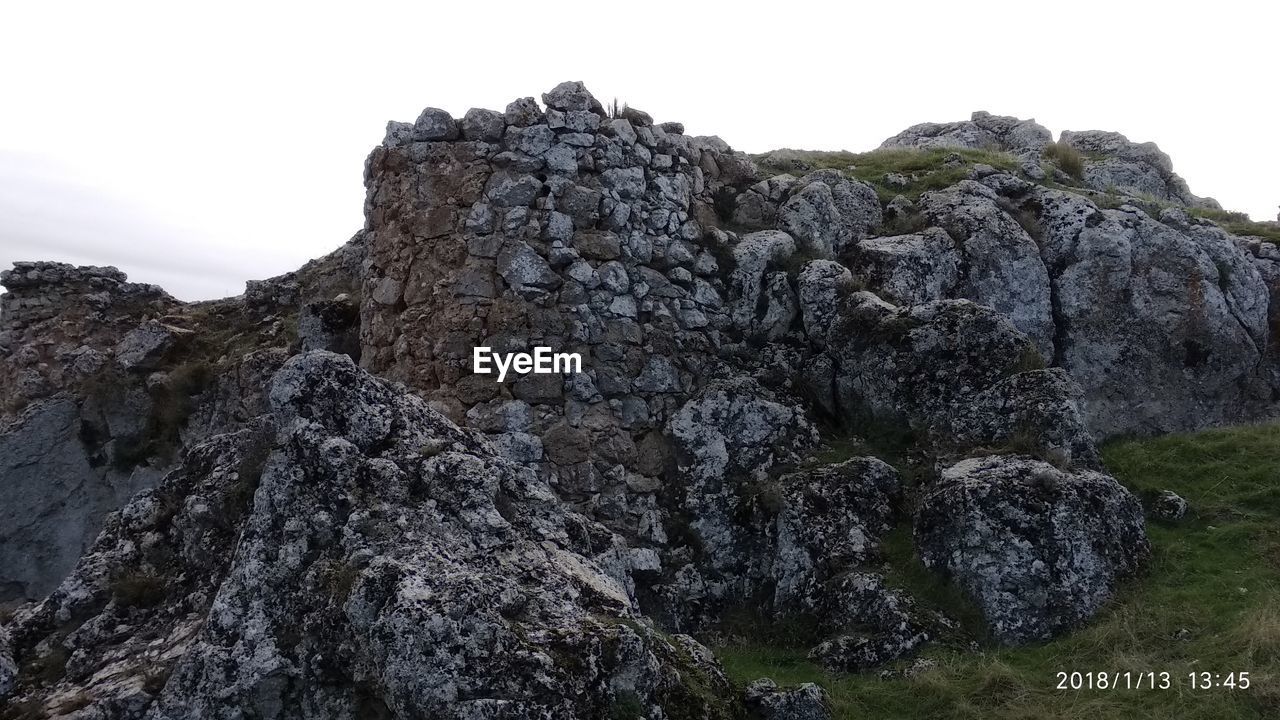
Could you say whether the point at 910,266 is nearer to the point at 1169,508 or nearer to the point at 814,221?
the point at 814,221

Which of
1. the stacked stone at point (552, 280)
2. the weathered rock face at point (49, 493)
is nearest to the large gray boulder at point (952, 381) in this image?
the stacked stone at point (552, 280)

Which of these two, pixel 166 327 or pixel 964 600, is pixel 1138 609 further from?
pixel 166 327

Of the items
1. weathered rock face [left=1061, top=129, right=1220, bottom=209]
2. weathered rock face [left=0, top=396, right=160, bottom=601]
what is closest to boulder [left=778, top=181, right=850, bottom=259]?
weathered rock face [left=1061, top=129, right=1220, bottom=209]

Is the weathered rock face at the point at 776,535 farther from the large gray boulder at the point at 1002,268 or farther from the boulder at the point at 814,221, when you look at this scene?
the large gray boulder at the point at 1002,268

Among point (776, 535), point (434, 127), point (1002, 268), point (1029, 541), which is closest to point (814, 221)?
point (1002, 268)

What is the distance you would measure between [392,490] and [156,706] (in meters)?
2.31

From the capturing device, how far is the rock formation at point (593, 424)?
6957 millimetres

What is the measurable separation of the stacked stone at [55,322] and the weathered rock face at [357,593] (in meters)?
10.9

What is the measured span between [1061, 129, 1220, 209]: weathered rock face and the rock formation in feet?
17.9

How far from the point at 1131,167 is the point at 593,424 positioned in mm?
18311

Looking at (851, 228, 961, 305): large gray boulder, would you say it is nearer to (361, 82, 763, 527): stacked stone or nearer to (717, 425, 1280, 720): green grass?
(361, 82, 763, 527): stacked stone

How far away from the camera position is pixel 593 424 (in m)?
12.6

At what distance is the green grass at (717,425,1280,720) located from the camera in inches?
321

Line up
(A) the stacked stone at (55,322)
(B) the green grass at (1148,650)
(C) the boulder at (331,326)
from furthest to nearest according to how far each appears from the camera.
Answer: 1. (A) the stacked stone at (55,322)
2. (C) the boulder at (331,326)
3. (B) the green grass at (1148,650)
